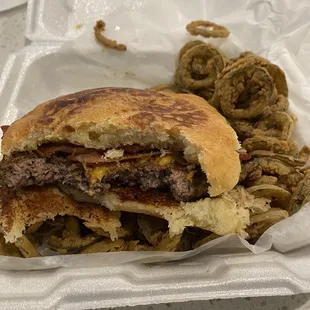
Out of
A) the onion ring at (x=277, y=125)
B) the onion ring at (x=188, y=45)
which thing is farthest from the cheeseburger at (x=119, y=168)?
the onion ring at (x=188, y=45)

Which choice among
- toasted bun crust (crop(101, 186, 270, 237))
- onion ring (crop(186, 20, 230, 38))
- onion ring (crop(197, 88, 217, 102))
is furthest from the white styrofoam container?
toasted bun crust (crop(101, 186, 270, 237))

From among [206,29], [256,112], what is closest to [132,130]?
[256,112]

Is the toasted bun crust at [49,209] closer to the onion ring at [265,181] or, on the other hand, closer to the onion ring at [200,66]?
the onion ring at [265,181]

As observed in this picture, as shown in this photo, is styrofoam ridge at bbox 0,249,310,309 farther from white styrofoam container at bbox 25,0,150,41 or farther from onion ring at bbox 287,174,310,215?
white styrofoam container at bbox 25,0,150,41

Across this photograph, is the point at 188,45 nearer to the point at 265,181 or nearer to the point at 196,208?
the point at 265,181

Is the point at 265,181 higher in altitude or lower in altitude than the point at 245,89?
lower

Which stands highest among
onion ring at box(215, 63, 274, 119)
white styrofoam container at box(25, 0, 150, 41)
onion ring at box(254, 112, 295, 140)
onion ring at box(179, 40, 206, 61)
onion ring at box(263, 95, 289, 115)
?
white styrofoam container at box(25, 0, 150, 41)

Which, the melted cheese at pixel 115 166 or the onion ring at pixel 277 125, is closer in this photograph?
the melted cheese at pixel 115 166
